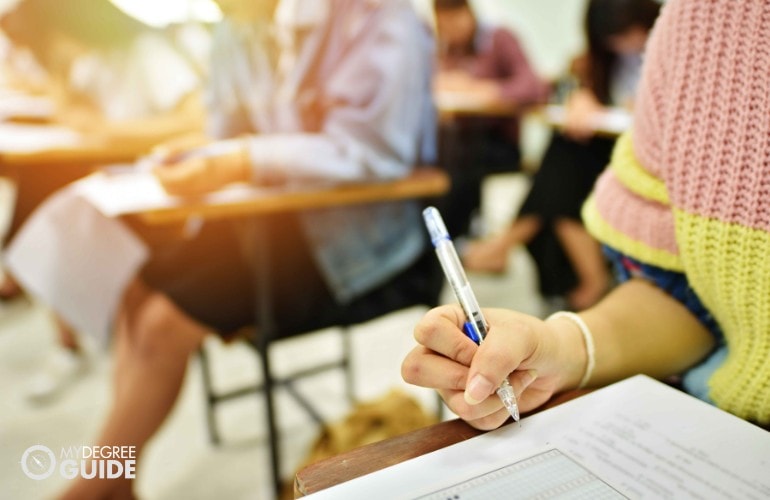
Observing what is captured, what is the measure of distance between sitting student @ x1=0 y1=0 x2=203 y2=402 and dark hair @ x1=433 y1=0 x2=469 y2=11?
1.66 meters

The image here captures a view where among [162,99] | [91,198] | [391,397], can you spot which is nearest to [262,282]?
[91,198]

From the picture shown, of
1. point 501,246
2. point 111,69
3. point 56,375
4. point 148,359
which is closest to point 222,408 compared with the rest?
point 56,375

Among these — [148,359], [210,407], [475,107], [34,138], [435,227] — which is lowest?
[210,407]

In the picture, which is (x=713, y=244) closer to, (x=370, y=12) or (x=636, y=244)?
(x=636, y=244)

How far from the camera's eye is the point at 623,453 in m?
0.35

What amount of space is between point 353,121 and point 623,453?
77 cm

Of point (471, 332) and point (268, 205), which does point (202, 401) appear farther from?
point (471, 332)

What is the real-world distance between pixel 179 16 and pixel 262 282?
915 mm

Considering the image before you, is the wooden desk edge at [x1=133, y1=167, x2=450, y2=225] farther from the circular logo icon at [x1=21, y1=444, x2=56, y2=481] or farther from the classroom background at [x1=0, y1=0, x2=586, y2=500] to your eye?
the circular logo icon at [x1=21, y1=444, x2=56, y2=481]

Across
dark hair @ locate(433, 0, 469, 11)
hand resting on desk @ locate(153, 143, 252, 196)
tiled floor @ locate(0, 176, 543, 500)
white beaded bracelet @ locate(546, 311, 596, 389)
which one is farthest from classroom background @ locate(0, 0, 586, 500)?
dark hair @ locate(433, 0, 469, 11)

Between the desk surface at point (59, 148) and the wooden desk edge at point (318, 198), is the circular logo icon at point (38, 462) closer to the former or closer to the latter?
the wooden desk edge at point (318, 198)

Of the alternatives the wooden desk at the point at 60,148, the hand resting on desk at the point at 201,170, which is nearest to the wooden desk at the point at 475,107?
the wooden desk at the point at 60,148

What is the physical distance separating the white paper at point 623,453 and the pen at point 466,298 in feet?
0.08

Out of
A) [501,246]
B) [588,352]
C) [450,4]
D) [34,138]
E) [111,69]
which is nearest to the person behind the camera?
[588,352]
